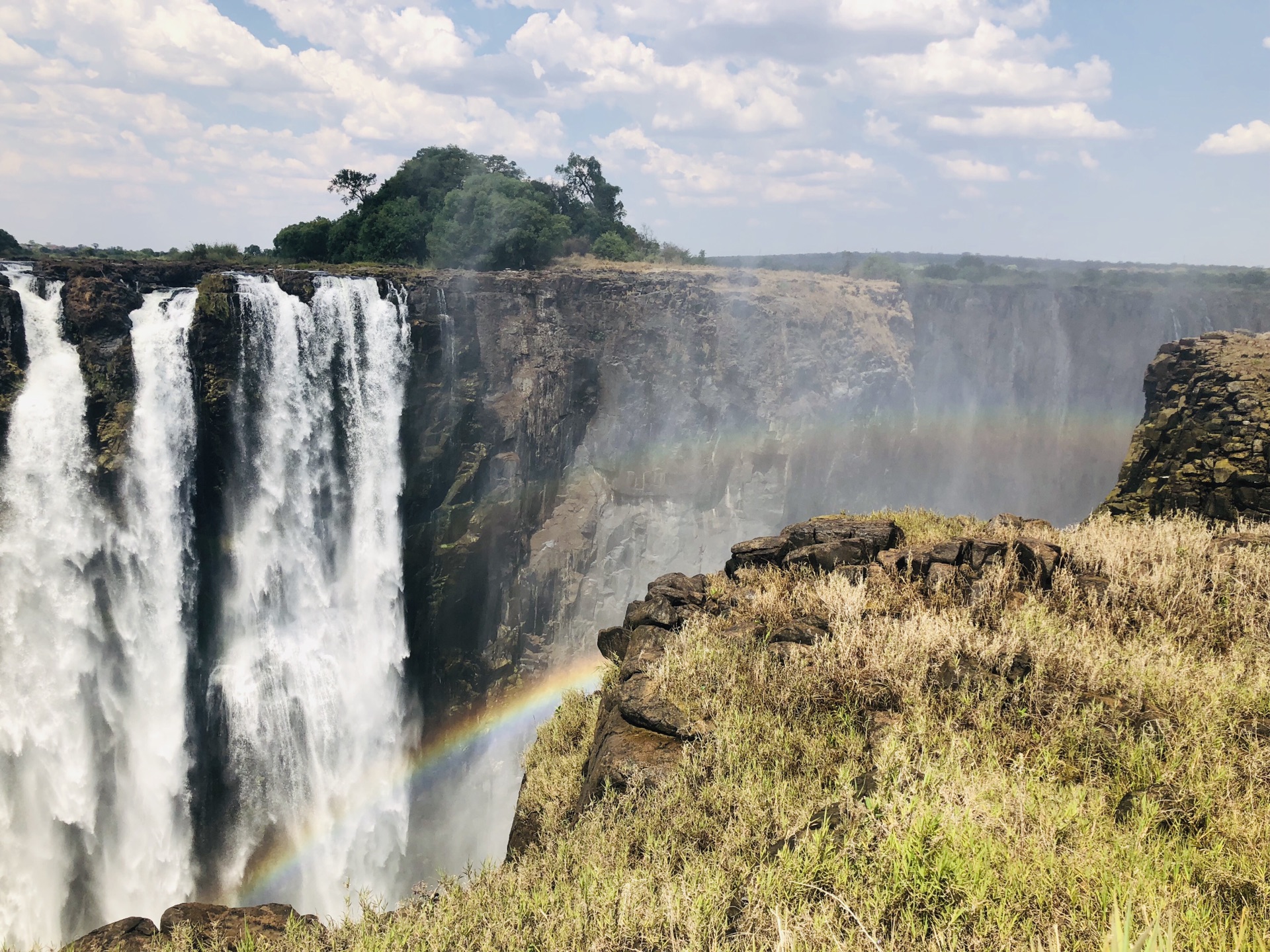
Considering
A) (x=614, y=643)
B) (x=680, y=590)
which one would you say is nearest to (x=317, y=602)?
(x=614, y=643)

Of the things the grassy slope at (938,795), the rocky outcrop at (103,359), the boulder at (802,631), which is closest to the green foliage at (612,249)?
the rocky outcrop at (103,359)

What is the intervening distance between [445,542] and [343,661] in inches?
221

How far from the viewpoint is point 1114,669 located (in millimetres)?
5402

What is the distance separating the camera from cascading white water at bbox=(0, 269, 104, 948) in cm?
1720

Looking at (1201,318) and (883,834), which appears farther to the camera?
(1201,318)

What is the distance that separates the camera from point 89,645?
61.5 ft

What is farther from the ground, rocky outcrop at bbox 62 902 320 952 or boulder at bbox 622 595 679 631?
boulder at bbox 622 595 679 631

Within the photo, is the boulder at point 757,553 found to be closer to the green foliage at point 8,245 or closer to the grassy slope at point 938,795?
the grassy slope at point 938,795

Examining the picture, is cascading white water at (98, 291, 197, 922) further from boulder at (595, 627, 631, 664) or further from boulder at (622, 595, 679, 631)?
boulder at (622, 595, 679, 631)

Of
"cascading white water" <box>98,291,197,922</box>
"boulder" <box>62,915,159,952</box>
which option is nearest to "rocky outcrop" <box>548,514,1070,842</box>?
"boulder" <box>62,915,159,952</box>

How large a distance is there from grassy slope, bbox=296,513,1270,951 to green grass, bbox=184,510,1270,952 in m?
0.02

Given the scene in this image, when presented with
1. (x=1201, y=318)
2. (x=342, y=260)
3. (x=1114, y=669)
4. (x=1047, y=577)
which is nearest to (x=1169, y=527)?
(x=1047, y=577)

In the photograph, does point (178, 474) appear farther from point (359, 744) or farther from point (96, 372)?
point (359, 744)

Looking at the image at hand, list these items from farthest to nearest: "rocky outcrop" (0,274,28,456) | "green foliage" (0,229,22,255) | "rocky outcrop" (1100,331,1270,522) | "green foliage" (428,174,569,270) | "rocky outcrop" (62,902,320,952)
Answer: "green foliage" (428,174,569,270) < "green foliage" (0,229,22,255) < "rocky outcrop" (0,274,28,456) < "rocky outcrop" (1100,331,1270,522) < "rocky outcrop" (62,902,320,952)
